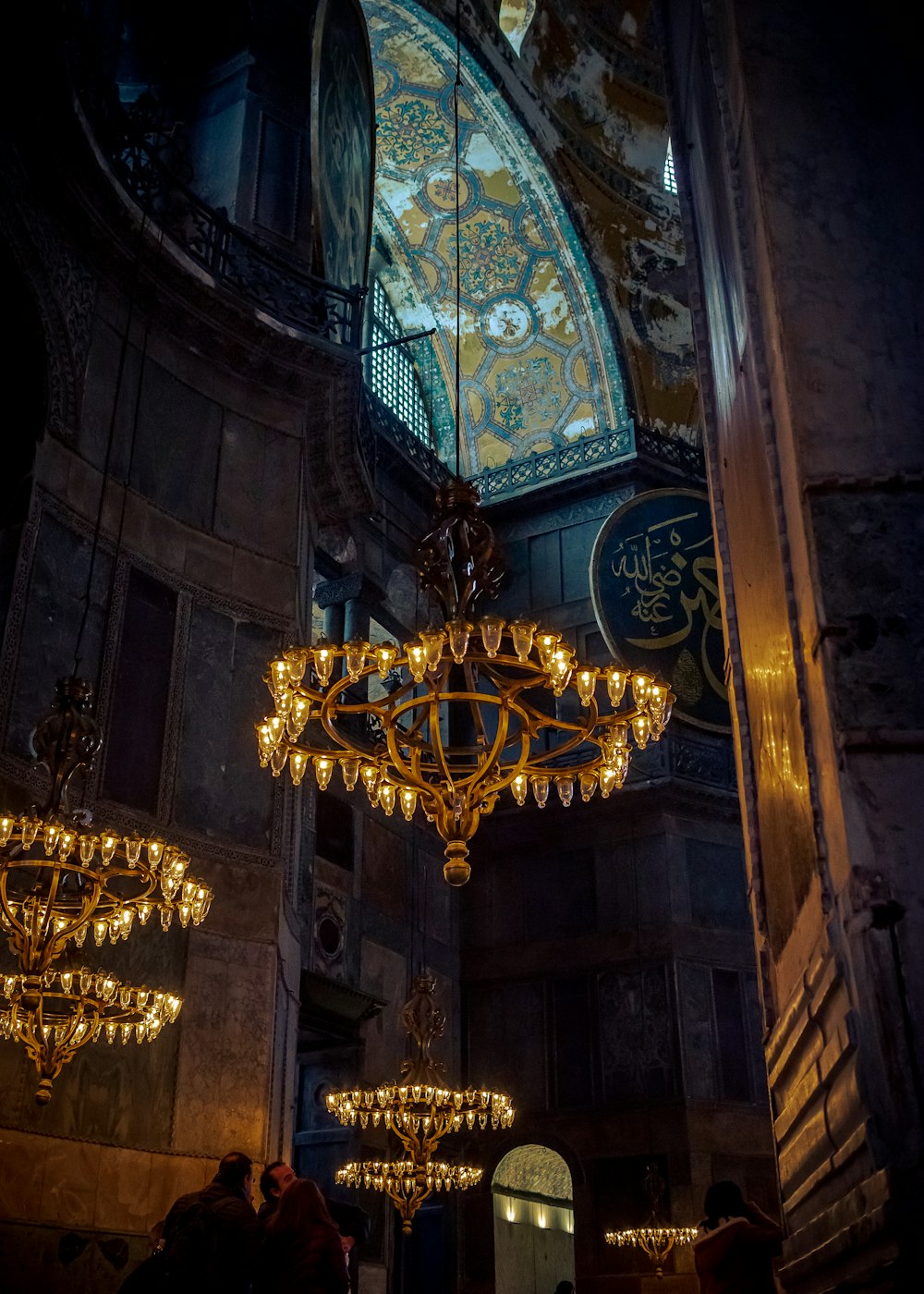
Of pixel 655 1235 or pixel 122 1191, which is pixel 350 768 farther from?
pixel 655 1235

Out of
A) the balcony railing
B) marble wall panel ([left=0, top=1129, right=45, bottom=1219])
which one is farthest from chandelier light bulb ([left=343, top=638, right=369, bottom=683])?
the balcony railing

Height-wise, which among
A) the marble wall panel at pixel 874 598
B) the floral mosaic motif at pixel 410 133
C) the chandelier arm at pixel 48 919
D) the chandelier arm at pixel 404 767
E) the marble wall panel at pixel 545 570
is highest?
the floral mosaic motif at pixel 410 133

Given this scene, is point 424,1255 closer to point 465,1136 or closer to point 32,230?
point 465,1136

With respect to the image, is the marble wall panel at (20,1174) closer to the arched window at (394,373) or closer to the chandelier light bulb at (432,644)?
the chandelier light bulb at (432,644)

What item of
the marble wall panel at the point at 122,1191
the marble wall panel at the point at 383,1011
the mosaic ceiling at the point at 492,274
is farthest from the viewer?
the mosaic ceiling at the point at 492,274

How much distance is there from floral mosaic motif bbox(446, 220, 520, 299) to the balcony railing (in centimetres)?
601

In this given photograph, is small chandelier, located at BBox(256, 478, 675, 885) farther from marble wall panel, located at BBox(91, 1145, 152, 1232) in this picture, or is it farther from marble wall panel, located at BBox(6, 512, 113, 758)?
marble wall panel, located at BBox(91, 1145, 152, 1232)

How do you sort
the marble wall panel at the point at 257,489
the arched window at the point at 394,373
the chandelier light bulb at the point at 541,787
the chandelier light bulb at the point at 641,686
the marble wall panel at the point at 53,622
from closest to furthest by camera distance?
the chandelier light bulb at the point at 641,686 → the chandelier light bulb at the point at 541,787 → the marble wall panel at the point at 53,622 → the marble wall panel at the point at 257,489 → the arched window at the point at 394,373

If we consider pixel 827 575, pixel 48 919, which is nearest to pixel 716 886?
pixel 48 919

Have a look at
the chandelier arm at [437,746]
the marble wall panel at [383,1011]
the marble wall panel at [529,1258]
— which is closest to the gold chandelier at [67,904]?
the chandelier arm at [437,746]

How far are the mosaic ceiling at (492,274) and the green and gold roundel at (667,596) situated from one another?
2118 millimetres

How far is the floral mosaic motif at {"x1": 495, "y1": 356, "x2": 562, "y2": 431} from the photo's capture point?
50.2 feet

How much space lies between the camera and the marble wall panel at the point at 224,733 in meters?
7.46

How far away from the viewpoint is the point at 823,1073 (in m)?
2.09
